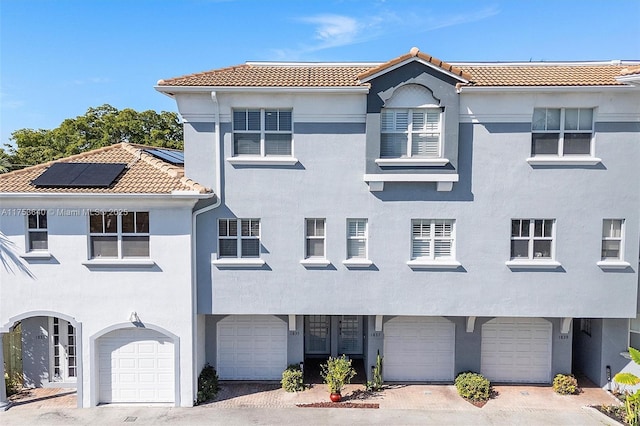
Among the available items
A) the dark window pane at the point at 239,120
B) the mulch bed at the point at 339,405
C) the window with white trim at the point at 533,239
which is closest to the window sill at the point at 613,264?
the window with white trim at the point at 533,239

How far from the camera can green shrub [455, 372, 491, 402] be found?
501 inches

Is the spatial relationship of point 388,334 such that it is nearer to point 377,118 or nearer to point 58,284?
point 377,118

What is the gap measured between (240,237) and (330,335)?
21.5 feet

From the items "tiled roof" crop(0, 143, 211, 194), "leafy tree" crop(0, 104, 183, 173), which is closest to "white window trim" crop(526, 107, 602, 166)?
"tiled roof" crop(0, 143, 211, 194)

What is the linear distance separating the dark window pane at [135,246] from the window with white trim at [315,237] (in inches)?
205

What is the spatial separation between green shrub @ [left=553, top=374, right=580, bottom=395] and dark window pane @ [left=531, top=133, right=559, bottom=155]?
789 cm

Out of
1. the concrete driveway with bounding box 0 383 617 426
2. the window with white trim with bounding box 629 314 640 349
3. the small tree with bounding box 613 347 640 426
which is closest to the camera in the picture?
the small tree with bounding box 613 347 640 426

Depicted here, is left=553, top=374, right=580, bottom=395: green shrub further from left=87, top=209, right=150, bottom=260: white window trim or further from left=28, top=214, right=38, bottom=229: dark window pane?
left=28, top=214, right=38, bottom=229: dark window pane

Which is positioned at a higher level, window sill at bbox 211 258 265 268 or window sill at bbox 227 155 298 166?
window sill at bbox 227 155 298 166

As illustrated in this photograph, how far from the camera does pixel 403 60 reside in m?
11.5

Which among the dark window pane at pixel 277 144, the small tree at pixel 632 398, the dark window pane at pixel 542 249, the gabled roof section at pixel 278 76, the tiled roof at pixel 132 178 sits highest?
the gabled roof section at pixel 278 76

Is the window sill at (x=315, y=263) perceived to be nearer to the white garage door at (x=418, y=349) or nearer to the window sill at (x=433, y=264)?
the window sill at (x=433, y=264)

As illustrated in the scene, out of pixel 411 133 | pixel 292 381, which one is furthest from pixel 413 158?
pixel 292 381

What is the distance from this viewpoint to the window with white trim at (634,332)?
12695mm
